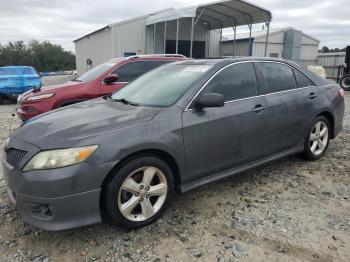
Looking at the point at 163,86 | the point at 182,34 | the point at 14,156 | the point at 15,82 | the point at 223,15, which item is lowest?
the point at 14,156

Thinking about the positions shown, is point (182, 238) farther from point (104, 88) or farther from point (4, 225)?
point (104, 88)

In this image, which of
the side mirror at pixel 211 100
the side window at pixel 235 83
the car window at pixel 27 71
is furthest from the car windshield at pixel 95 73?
the car window at pixel 27 71

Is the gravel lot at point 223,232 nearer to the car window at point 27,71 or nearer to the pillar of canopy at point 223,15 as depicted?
the car window at point 27,71

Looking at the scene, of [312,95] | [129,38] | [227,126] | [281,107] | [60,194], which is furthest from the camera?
[129,38]

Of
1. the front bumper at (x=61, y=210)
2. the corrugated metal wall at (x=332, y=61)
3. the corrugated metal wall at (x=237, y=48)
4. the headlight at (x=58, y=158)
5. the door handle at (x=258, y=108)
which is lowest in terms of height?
the front bumper at (x=61, y=210)

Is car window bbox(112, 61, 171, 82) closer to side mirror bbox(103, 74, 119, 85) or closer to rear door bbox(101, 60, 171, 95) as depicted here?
rear door bbox(101, 60, 171, 95)

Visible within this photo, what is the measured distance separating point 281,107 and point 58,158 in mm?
2752

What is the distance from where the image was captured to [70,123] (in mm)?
3008

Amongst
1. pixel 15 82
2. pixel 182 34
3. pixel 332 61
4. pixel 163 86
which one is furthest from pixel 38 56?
pixel 163 86

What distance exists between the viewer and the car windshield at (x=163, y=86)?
344 cm

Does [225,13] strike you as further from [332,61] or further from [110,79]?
[332,61]

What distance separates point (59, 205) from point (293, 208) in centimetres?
237

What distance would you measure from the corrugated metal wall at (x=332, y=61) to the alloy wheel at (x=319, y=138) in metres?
23.4

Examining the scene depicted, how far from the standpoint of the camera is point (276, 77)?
420cm
